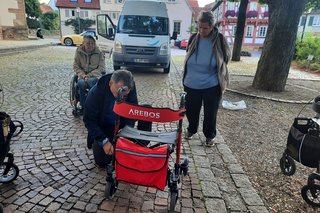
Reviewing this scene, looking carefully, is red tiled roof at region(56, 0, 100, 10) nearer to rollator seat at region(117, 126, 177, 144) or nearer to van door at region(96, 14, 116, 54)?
van door at region(96, 14, 116, 54)

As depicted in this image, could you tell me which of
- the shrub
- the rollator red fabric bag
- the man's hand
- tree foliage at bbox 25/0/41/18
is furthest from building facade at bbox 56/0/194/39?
the rollator red fabric bag

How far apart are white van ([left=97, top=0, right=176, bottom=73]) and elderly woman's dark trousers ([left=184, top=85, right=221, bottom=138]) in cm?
625

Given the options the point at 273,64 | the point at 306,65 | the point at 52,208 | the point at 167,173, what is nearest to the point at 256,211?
the point at 167,173

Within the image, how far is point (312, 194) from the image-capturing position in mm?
2797

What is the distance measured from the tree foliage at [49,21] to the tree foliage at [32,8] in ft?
17.6

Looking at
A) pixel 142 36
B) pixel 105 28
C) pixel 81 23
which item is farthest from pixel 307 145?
pixel 81 23

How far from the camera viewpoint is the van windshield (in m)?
10.4

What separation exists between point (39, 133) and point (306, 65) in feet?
49.6

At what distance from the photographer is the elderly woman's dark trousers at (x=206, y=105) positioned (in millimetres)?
3889

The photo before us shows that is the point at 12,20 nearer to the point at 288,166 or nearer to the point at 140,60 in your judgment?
the point at 140,60

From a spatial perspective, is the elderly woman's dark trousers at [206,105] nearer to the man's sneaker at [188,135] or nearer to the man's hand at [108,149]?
the man's sneaker at [188,135]

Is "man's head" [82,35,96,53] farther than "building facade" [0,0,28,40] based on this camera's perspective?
No

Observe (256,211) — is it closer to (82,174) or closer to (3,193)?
(82,174)

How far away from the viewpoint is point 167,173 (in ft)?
8.20
